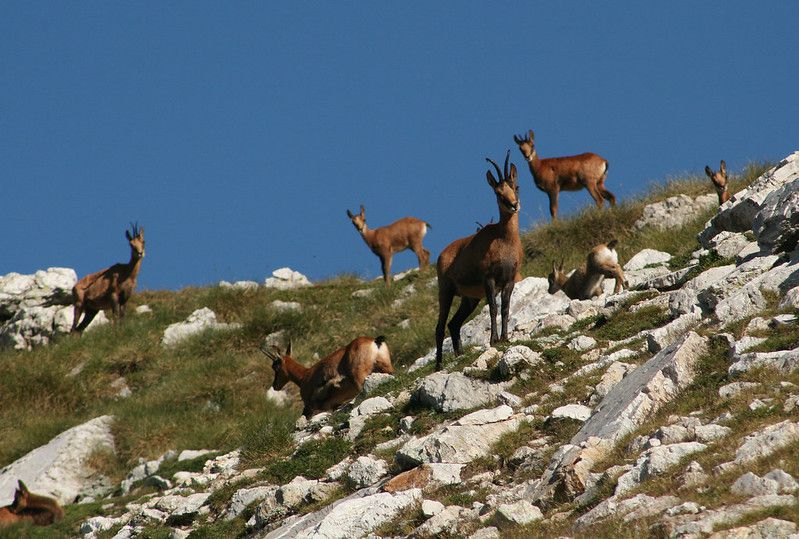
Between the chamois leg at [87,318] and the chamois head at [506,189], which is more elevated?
the chamois leg at [87,318]

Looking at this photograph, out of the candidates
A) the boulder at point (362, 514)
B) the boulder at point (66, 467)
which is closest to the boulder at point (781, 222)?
the boulder at point (362, 514)

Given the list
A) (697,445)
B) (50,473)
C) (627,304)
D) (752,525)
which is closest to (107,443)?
(50,473)

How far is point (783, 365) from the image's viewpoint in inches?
324

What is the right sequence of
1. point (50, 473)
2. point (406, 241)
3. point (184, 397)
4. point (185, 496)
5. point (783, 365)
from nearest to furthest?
1. point (783, 365)
2. point (185, 496)
3. point (50, 473)
4. point (184, 397)
5. point (406, 241)

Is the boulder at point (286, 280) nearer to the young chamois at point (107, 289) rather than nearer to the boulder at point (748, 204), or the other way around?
the young chamois at point (107, 289)

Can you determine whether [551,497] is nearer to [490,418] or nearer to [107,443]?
[490,418]

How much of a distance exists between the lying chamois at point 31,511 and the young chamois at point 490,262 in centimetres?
533

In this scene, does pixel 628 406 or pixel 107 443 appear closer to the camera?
pixel 628 406

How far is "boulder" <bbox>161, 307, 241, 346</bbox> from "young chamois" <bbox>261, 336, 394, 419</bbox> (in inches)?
306

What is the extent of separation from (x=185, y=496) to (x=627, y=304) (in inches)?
213

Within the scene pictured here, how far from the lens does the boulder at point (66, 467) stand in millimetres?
17216

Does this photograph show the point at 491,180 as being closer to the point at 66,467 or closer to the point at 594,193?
the point at 66,467

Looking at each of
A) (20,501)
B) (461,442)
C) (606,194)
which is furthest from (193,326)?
(461,442)

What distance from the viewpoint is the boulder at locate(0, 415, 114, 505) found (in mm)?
17216
